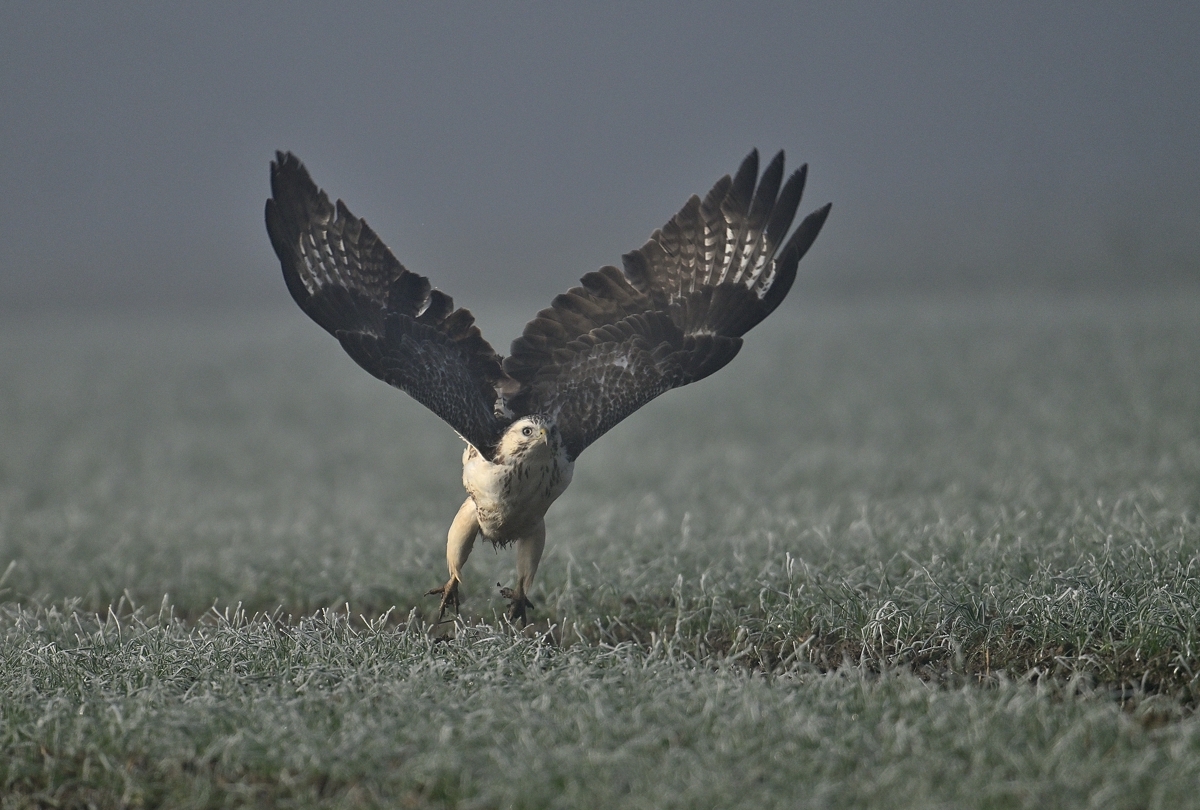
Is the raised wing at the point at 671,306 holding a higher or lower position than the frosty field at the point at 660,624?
higher

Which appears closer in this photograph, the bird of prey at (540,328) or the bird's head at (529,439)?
the bird's head at (529,439)

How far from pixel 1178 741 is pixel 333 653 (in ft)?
8.77

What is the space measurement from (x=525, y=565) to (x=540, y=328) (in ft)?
3.15

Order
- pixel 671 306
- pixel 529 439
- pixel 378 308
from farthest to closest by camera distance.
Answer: pixel 671 306 < pixel 378 308 < pixel 529 439

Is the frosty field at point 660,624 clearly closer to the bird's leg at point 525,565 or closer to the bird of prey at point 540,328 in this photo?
the bird's leg at point 525,565

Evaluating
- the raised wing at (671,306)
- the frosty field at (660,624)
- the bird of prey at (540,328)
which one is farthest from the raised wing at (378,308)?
the frosty field at (660,624)

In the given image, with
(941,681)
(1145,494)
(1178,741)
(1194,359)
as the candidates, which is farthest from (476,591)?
(1194,359)

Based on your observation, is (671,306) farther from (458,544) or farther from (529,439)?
(458,544)

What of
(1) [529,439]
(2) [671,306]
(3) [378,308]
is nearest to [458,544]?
(1) [529,439]

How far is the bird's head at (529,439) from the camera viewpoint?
163 inches

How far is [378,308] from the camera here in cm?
440

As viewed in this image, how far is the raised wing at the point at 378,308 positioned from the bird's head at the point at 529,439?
0.08 metres

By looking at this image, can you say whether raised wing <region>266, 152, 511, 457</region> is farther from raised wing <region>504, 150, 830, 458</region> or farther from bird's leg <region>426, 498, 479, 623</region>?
bird's leg <region>426, 498, 479, 623</region>

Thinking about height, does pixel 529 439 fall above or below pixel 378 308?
below
